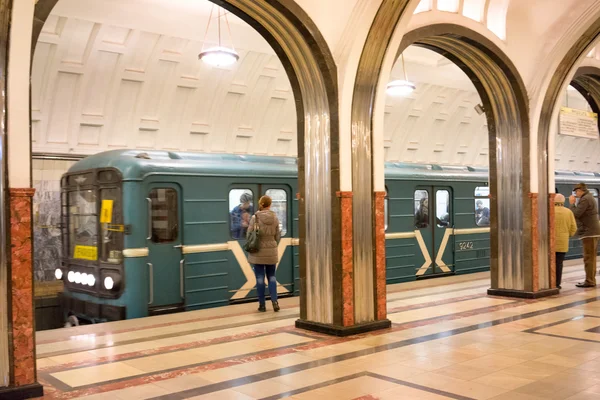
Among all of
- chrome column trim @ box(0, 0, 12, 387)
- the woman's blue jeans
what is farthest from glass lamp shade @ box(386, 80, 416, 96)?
chrome column trim @ box(0, 0, 12, 387)

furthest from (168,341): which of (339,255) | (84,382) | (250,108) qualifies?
(250,108)

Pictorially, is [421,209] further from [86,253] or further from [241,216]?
[86,253]

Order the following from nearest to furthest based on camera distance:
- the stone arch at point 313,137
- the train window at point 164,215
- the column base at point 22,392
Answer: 1. the column base at point 22,392
2. the stone arch at point 313,137
3. the train window at point 164,215

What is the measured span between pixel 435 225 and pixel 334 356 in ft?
22.8

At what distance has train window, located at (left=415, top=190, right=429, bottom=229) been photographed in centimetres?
1252

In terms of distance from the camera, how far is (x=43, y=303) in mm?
10289

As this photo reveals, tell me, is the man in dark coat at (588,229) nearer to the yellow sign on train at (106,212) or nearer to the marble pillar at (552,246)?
the marble pillar at (552,246)

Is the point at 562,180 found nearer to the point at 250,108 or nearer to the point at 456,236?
the point at 456,236

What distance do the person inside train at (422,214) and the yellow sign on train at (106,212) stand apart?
617 centimetres

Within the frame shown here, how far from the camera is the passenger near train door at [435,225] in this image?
12.6 metres

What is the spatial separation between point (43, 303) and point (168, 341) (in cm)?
414

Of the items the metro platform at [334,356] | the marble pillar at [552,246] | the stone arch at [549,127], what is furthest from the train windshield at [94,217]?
the marble pillar at [552,246]

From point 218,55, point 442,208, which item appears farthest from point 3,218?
point 442,208

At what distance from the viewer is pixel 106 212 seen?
870cm
